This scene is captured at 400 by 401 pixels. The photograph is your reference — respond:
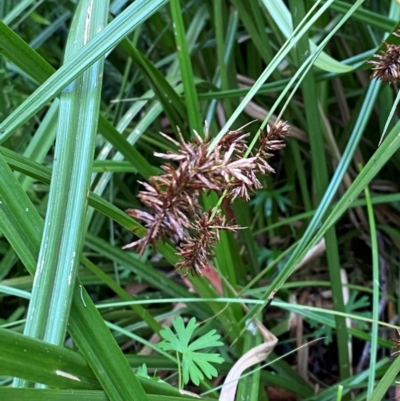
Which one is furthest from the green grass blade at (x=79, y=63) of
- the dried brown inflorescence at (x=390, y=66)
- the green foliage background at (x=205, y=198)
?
the dried brown inflorescence at (x=390, y=66)

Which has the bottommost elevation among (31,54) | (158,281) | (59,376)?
(59,376)

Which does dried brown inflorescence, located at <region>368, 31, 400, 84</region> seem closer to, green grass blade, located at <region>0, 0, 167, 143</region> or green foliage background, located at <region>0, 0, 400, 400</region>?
green foliage background, located at <region>0, 0, 400, 400</region>

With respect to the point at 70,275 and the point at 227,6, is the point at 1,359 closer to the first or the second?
the point at 70,275

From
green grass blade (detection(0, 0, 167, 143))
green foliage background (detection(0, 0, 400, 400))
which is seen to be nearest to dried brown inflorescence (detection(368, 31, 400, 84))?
green foliage background (detection(0, 0, 400, 400))

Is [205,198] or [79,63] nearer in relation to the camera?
[79,63]

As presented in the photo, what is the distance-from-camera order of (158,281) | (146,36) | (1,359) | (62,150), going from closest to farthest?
(1,359) → (62,150) → (158,281) → (146,36)

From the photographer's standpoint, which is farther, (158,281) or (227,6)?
(227,6)

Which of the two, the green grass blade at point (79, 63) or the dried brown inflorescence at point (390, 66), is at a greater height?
the green grass blade at point (79, 63)

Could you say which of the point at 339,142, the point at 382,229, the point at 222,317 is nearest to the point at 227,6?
the point at 339,142

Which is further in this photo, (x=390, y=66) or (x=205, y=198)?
(x=205, y=198)

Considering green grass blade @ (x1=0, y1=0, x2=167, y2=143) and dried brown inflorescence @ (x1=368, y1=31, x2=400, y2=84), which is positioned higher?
green grass blade @ (x1=0, y1=0, x2=167, y2=143)

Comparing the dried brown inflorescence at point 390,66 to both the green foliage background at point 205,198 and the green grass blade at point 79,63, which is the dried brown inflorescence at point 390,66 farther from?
the green grass blade at point 79,63
